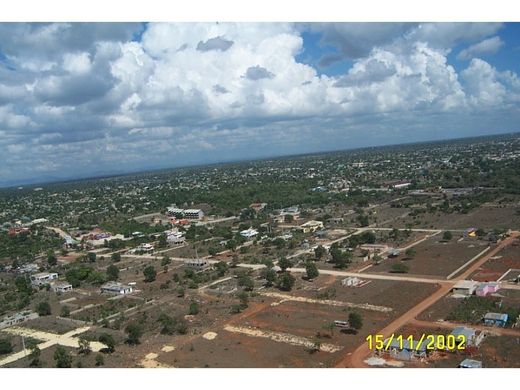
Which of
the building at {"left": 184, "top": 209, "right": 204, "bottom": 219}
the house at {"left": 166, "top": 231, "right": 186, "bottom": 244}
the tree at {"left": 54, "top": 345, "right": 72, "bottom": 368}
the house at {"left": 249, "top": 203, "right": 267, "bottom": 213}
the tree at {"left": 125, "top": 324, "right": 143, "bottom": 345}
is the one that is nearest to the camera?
the tree at {"left": 54, "top": 345, "right": 72, "bottom": 368}

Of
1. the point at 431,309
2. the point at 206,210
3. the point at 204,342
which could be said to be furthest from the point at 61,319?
the point at 206,210

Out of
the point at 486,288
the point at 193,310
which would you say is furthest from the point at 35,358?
the point at 486,288

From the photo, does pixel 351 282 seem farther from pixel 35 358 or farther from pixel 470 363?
pixel 35 358

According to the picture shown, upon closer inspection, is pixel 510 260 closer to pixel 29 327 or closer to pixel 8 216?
pixel 29 327

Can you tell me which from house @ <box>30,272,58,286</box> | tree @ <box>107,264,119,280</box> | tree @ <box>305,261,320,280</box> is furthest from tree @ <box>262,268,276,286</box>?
house @ <box>30,272,58,286</box>

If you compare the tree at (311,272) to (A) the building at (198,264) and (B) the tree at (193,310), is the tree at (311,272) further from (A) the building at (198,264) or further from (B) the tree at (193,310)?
(A) the building at (198,264)

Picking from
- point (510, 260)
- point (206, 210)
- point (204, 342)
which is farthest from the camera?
point (206, 210)
